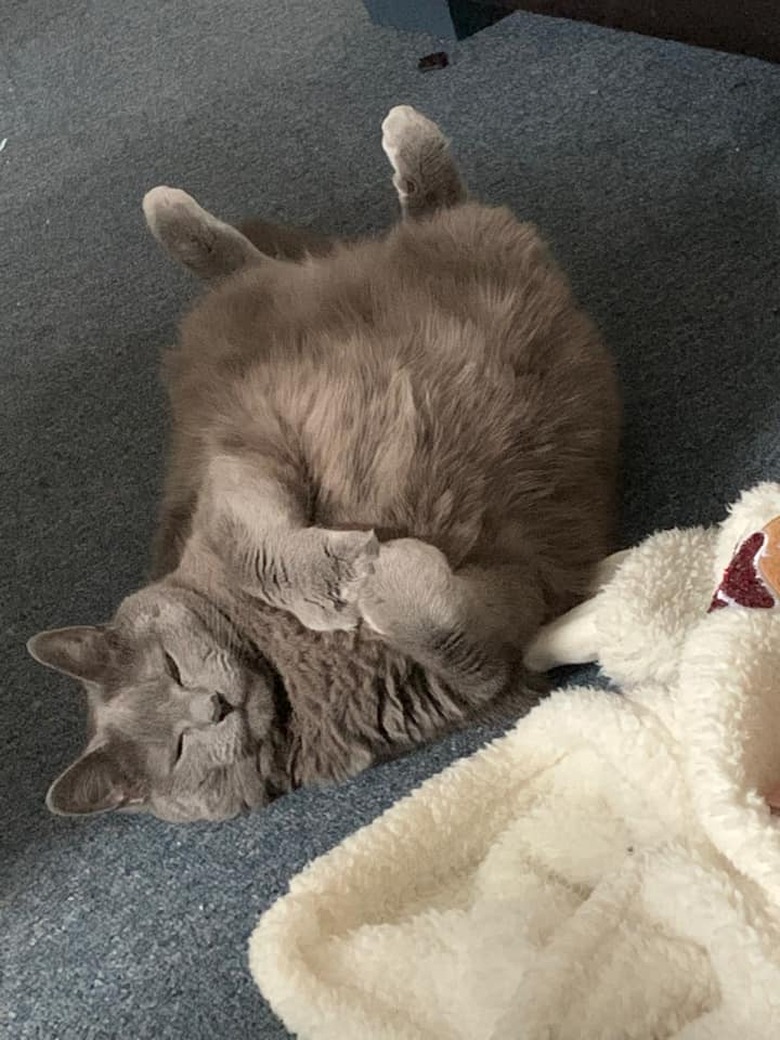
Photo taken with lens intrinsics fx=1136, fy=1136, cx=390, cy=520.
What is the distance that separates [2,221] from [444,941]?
162 cm

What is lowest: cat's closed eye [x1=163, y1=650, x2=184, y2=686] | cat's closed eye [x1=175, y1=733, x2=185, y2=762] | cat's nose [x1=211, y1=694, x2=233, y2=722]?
cat's closed eye [x1=175, y1=733, x2=185, y2=762]

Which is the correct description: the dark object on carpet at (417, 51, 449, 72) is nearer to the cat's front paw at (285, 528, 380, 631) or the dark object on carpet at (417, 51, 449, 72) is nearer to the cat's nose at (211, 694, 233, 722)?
the cat's front paw at (285, 528, 380, 631)

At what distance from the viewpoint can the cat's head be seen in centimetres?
127

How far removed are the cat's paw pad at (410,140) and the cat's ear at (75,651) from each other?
0.84m

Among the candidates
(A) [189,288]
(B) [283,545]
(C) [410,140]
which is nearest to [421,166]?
(C) [410,140]

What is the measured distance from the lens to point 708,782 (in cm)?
110

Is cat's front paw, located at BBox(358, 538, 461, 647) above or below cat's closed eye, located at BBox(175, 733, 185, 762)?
above

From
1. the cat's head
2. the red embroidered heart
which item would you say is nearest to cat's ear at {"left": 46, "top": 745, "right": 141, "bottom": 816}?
the cat's head

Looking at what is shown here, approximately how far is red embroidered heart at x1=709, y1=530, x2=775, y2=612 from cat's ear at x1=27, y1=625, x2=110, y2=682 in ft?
2.26

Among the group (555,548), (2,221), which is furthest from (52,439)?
(555,548)

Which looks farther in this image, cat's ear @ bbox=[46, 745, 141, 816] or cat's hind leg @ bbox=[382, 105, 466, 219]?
cat's hind leg @ bbox=[382, 105, 466, 219]

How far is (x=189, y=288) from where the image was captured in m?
1.94

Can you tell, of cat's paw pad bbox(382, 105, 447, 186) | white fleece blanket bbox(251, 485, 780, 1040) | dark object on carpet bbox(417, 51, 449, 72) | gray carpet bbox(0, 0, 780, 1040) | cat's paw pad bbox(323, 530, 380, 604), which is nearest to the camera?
white fleece blanket bbox(251, 485, 780, 1040)

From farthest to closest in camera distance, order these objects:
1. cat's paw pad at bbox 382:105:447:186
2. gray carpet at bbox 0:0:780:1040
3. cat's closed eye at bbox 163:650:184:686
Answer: cat's paw pad at bbox 382:105:447:186, gray carpet at bbox 0:0:780:1040, cat's closed eye at bbox 163:650:184:686
